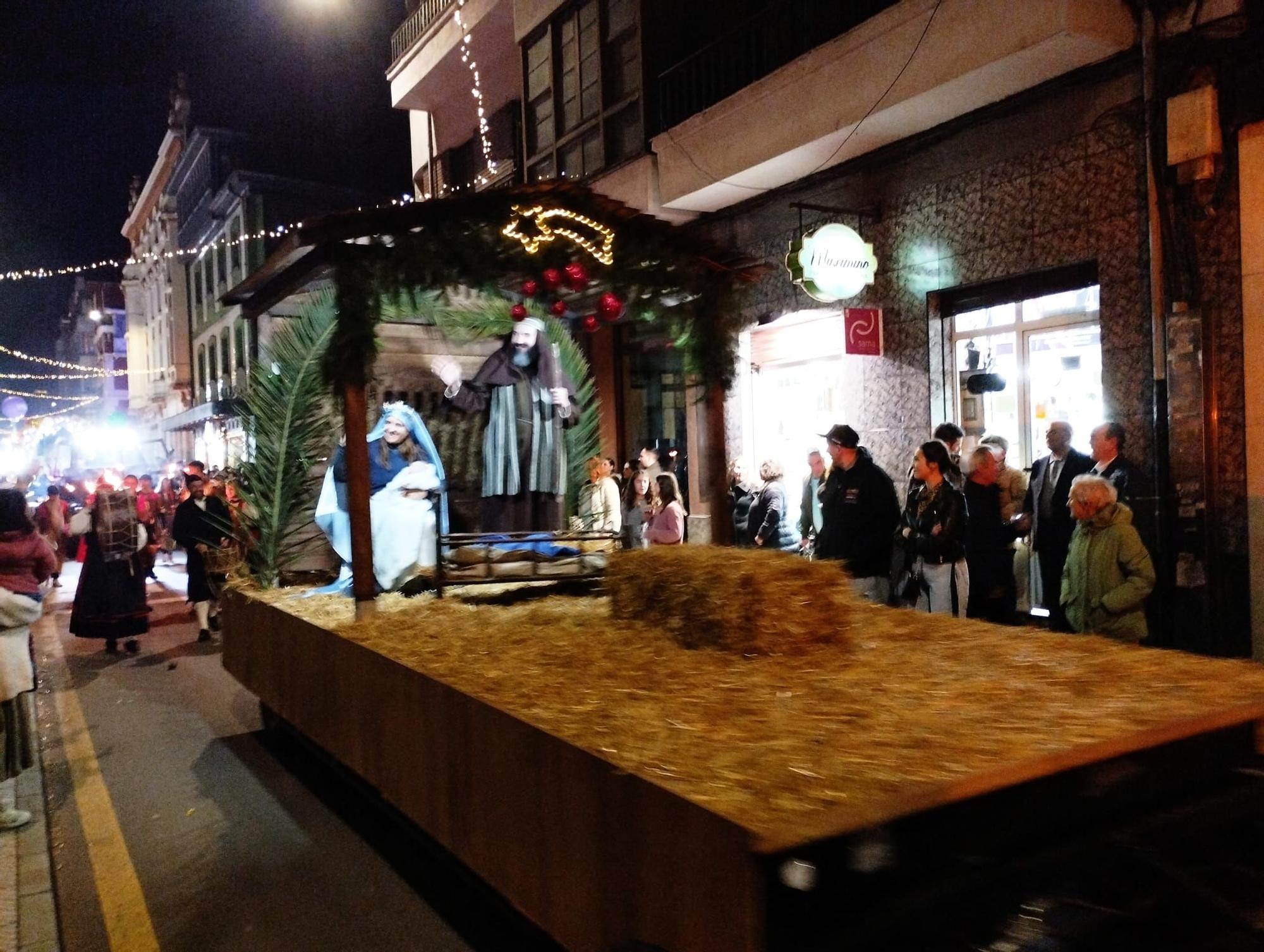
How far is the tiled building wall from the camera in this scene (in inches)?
310

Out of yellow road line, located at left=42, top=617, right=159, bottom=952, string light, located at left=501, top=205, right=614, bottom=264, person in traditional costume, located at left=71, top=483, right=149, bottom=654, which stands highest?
string light, located at left=501, top=205, right=614, bottom=264

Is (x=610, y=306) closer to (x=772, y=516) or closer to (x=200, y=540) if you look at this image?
(x=772, y=516)

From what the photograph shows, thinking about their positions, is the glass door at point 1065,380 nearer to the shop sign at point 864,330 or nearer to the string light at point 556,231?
the shop sign at point 864,330

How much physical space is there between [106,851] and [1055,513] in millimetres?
6898

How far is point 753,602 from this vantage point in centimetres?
381

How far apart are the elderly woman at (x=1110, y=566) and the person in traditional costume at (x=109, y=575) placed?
966cm

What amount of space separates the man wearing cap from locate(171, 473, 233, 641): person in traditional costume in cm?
705

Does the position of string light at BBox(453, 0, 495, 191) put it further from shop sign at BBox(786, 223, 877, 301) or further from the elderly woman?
the elderly woman

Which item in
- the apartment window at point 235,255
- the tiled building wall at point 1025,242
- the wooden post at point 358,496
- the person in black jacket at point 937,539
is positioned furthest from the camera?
the apartment window at point 235,255

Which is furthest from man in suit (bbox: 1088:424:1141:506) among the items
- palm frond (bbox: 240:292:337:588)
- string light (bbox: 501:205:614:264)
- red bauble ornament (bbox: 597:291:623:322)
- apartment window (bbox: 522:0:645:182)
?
apartment window (bbox: 522:0:645:182)

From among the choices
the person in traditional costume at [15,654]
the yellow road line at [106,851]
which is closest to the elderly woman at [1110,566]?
the yellow road line at [106,851]

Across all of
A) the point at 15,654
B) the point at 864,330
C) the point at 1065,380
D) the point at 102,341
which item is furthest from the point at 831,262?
the point at 102,341

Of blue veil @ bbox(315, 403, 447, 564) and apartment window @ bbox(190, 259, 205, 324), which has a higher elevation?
apartment window @ bbox(190, 259, 205, 324)

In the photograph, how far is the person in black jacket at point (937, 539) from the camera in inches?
265
